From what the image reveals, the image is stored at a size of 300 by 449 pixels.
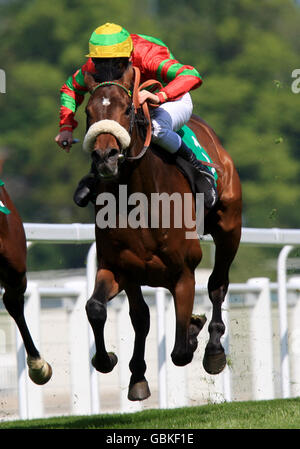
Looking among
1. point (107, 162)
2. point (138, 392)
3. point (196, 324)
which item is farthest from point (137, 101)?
point (138, 392)

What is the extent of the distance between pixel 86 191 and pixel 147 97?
21.2 inches

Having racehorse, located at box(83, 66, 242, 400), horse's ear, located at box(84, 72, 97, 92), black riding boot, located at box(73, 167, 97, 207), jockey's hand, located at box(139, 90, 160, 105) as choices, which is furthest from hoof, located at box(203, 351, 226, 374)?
horse's ear, located at box(84, 72, 97, 92)

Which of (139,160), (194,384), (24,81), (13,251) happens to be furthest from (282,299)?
(24,81)

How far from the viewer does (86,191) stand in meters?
5.50

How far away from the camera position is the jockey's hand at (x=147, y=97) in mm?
5293

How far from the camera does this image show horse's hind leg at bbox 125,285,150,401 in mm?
5676

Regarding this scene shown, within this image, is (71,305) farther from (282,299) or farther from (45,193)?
(45,193)

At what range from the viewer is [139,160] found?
17.6 feet

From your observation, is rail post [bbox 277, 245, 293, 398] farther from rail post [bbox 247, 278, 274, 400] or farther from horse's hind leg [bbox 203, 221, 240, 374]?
horse's hind leg [bbox 203, 221, 240, 374]

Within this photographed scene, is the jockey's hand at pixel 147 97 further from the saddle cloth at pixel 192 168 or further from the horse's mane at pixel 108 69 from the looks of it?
the saddle cloth at pixel 192 168

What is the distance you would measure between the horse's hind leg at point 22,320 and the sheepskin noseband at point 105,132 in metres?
1.67

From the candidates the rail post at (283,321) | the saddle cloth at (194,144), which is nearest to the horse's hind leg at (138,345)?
the saddle cloth at (194,144)

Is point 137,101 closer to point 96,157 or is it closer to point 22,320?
point 96,157

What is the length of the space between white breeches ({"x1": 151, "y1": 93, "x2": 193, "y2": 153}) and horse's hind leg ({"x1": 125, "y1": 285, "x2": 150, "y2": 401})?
27.9 inches
